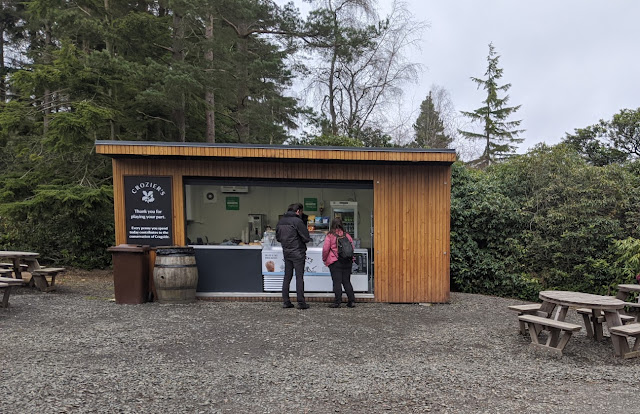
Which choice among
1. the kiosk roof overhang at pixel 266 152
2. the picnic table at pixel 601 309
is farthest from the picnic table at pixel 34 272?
the picnic table at pixel 601 309

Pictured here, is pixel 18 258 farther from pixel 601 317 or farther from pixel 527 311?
pixel 601 317

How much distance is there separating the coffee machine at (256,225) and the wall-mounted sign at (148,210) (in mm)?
2056

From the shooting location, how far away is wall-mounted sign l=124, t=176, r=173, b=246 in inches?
275

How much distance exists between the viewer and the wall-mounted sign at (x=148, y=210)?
6.99 metres

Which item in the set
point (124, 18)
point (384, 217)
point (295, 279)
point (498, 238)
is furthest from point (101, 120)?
point (498, 238)

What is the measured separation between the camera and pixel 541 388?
146 inches

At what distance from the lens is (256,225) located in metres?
8.95

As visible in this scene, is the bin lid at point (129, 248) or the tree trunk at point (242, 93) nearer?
the bin lid at point (129, 248)

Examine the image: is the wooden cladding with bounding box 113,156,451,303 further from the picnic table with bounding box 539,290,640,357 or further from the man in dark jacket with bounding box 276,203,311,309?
the picnic table with bounding box 539,290,640,357

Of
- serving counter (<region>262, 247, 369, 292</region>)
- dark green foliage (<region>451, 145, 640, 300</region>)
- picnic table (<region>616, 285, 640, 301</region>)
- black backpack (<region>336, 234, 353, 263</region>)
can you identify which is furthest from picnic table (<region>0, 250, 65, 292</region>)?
picnic table (<region>616, 285, 640, 301</region>)

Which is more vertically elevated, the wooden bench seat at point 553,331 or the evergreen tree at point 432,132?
the evergreen tree at point 432,132

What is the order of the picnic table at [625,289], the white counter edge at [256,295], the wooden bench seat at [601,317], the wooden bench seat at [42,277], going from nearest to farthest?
the wooden bench seat at [601,317]
the picnic table at [625,289]
the white counter edge at [256,295]
the wooden bench seat at [42,277]

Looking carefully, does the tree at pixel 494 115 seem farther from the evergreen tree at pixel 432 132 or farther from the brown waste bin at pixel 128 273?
the brown waste bin at pixel 128 273

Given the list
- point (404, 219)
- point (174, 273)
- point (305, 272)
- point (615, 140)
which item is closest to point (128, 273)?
point (174, 273)
